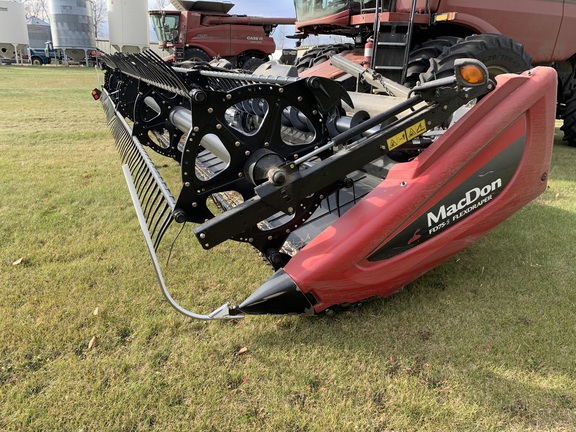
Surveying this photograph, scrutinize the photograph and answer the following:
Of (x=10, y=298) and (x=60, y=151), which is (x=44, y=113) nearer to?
(x=60, y=151)

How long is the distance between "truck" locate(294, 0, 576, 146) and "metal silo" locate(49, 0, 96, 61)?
123 ft

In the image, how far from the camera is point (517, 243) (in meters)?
3.25

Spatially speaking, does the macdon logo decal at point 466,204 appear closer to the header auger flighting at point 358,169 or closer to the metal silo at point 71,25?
the header auger flighting at point 358,169

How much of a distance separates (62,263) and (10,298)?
479mm

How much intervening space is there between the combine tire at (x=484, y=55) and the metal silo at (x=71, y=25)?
1552 inches

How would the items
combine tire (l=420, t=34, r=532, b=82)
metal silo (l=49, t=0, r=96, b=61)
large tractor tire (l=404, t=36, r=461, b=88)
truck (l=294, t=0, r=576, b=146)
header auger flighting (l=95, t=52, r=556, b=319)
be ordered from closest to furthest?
header auger flighting (l=95, t=52, r=556, b=319)
combine tire (l=420, t=34, r=532, b=82)
truck (l=294, t=0, r=576, b=146)
large tractor tire (l=404, t=36, r=461, b=88)
metal silo (l=49, t=0, r=96, b=61)

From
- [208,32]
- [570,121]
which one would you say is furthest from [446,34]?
[208,32]

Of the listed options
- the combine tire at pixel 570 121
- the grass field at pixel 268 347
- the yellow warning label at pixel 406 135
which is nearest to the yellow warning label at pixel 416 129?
the yellow warning label at pixel 406 135

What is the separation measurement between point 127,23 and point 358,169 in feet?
125

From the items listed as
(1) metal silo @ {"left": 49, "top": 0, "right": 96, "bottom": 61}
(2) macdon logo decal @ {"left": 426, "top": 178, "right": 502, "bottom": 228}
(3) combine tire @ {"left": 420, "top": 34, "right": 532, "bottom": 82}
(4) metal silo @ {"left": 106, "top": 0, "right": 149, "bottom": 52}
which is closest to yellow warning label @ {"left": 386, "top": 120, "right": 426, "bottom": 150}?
(2) macdon logo decal @ {"left": 426, "top": 178, "right": 502, "bottom": 228}

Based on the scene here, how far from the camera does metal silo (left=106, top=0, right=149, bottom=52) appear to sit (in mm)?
34594

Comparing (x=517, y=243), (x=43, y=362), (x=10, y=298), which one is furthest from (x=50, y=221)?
(x=517, y=243)

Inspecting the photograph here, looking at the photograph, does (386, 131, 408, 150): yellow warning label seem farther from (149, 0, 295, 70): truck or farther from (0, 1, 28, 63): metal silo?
(0, 1, 28, 63): metal silo

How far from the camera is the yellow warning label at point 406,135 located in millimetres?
2232
